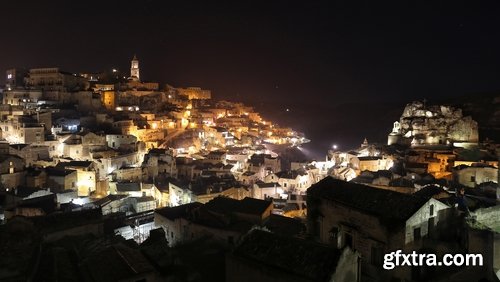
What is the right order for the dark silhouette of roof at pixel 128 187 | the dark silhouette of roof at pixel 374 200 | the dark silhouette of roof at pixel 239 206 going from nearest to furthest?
the dark silhouette of roof at pixel 374 200, the dark silhouette of roof at pixel 239 206, the dark silhouette of roof at pixel 128 187

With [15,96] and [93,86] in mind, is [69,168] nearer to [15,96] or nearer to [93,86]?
[15,96]

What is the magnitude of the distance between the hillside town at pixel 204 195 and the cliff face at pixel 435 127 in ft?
0.61

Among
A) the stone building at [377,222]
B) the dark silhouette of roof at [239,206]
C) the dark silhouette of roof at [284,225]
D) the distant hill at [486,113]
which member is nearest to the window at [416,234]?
the stone building at [377,222]

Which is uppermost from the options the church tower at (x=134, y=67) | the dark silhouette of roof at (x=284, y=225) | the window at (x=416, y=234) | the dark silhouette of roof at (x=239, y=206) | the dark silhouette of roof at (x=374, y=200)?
the church tower at (x=134, y=67)

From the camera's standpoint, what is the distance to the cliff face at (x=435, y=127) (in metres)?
49.5

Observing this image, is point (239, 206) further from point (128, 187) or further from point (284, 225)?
point (128, 187)

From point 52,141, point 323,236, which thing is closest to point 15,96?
point 52,141

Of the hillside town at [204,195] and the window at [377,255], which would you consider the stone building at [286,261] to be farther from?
the window at [377,255]

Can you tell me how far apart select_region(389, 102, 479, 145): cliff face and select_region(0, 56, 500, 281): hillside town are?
0.18m

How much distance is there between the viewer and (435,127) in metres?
50.7

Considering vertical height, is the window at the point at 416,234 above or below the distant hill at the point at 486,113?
below

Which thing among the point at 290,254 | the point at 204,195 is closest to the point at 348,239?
the point at 290,254

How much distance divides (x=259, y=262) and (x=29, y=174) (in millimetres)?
23857

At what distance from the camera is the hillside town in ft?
42.4
